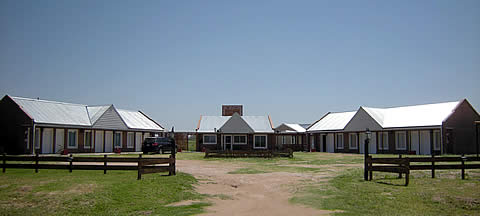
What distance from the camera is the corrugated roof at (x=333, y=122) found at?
5100 centimetres

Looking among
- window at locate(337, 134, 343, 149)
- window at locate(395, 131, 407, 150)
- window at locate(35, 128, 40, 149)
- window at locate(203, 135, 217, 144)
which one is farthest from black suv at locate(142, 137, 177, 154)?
window at locate(395, 131, 407, 150)

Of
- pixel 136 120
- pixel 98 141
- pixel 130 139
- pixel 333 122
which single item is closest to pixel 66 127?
pixel 98 141

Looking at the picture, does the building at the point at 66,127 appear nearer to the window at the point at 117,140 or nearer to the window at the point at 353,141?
the window at the point at 117,140

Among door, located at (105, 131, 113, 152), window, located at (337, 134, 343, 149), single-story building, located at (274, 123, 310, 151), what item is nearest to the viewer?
door, located at (105, 131, 113, 152)

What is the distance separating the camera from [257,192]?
1392cm

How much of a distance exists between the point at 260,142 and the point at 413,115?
60.6 ft

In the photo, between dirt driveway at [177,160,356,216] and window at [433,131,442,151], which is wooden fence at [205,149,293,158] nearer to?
window at [433,131,442,151]

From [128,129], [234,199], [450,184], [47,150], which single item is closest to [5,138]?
[47,150]

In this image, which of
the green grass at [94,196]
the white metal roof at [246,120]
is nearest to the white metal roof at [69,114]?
the white metal roof at [246,120]

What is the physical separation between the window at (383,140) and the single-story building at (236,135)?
13239 millimetres

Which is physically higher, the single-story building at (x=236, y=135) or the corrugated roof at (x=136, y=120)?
the corrugated roof at (x=136, y=120)

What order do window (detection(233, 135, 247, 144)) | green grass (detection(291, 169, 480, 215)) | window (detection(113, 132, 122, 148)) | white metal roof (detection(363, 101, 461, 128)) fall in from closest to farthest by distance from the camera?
green grass (detection(291, 169, 480, 215)) < white metal roof (detection(363, 101, 461, 128)) < window (detection(113, 132, 122, 148)) < window (detection(233, 135, 247, 144))

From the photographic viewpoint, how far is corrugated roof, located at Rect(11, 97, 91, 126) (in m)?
37.0

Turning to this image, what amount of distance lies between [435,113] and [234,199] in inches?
1342
